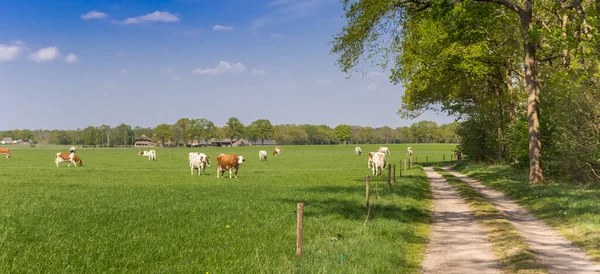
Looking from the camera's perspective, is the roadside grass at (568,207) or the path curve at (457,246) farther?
the roadside grass at (568,207)

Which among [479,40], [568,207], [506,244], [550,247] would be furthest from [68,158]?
[550,247]

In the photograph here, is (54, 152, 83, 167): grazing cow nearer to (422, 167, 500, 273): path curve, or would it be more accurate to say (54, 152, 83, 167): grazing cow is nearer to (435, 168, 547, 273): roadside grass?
(422, 167, 500, 273): path curve

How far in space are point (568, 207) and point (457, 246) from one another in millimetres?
7664

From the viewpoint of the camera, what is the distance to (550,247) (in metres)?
11.7

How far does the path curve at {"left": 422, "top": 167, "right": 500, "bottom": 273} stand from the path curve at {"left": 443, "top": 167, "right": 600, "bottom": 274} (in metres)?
1.19

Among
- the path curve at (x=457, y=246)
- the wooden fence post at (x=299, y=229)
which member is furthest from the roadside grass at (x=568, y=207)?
the wooden fence post at (x=299, y=229)

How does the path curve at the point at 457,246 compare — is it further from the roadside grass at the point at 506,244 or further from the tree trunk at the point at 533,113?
the tree trunk at the point at 533,113

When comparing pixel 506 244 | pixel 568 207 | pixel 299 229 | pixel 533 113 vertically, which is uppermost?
pixel 533 113

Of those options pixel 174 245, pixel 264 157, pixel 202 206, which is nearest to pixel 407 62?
pixel 202 206

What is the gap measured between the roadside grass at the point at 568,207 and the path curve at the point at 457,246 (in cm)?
254

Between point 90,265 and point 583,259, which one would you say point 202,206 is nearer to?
point 90,265

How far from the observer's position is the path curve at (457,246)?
9.81 meters

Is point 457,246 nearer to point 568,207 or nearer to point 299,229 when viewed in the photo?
point 299,229

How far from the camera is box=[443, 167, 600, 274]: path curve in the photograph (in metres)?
9.76
